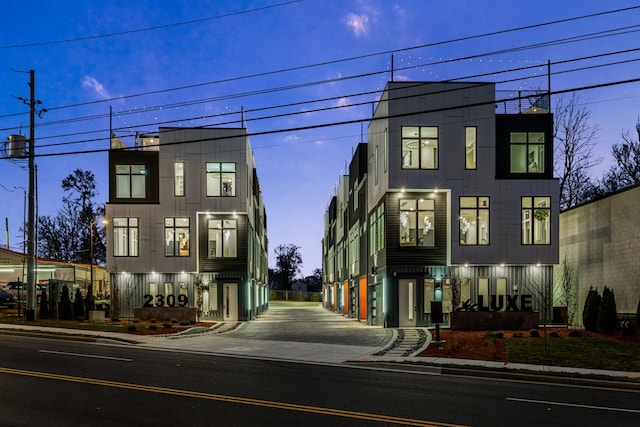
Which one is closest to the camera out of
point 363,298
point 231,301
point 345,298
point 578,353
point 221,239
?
point 578,353

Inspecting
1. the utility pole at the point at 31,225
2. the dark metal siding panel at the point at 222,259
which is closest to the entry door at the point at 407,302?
the dark metal siding panel at the point at 222,259

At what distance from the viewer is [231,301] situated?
36.3m

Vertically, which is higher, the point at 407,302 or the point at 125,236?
the point at 125,236

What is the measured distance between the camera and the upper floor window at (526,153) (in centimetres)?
3030

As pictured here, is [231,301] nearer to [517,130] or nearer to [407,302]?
[407,302]

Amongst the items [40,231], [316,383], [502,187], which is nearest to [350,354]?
[316,383]

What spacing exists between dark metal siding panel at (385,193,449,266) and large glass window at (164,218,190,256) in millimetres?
14128

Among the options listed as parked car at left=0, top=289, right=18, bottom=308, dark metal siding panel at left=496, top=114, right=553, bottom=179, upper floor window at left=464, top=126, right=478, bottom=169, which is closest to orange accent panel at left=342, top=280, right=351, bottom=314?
upper floor window at left=464, top=126, right=478, bottom=169

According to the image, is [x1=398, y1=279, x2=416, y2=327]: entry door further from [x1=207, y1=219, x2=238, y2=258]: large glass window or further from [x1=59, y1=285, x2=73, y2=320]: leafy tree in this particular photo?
[x1=59, y1=285, x2=73, y2=320]: leafy tree

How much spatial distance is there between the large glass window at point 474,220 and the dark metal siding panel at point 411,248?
1.00 metres

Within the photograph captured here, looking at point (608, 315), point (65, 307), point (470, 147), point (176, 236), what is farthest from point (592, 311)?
point (65, 307)

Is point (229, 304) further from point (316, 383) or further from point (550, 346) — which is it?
point (316, 383)

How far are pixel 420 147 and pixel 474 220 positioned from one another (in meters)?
4.91

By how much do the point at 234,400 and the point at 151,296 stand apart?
89.5 feet
